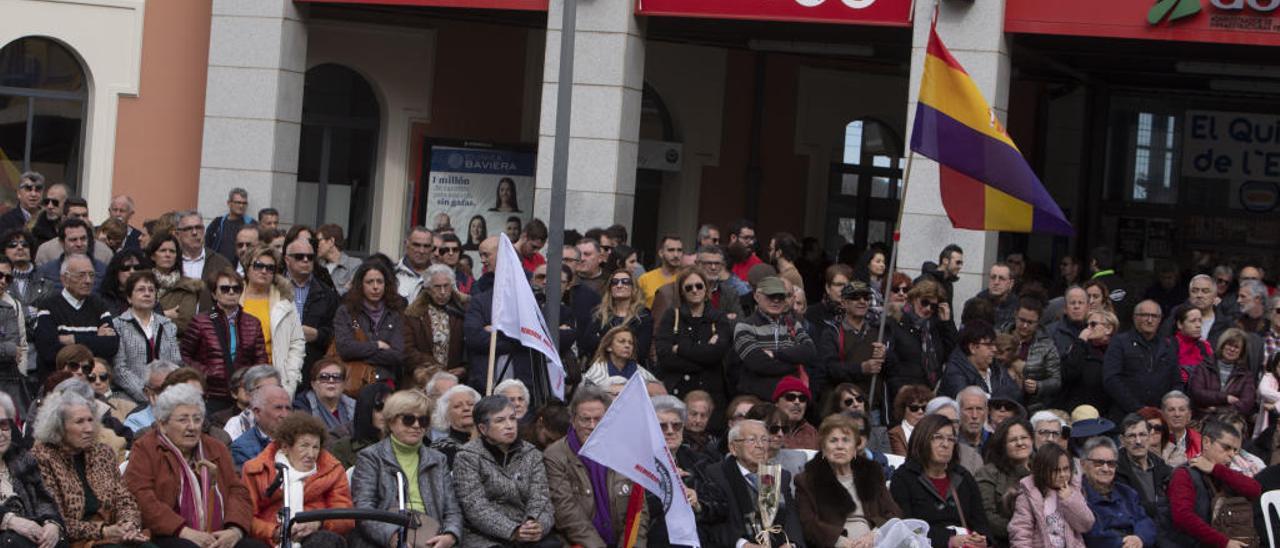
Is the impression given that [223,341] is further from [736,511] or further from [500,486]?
[736,511]

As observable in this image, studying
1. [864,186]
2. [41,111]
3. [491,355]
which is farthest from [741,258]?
[864,186]

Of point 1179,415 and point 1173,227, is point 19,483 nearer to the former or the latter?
point 1179,415

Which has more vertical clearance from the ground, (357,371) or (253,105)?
(253,105)

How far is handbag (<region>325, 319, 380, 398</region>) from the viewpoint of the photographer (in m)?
15.4

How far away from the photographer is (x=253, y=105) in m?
22.3

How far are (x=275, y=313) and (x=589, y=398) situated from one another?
3.15 m

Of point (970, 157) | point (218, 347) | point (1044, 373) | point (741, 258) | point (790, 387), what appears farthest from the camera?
point (741, 258)

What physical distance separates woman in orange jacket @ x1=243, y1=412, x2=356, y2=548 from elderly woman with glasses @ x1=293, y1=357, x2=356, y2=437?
5.98 ft

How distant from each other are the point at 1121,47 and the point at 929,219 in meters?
4.46

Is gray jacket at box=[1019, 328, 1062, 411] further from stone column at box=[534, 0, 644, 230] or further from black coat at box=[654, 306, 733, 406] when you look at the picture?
stone column at box=[534, 0, 644, 230]

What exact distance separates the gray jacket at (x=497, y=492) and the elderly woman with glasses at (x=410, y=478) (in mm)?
94

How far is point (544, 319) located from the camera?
15.5 metres

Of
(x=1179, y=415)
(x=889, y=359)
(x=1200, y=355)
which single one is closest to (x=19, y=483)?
(x=889, y=359)

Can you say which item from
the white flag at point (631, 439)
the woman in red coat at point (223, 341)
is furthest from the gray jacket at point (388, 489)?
the woman in red coat at point (223, 341)
